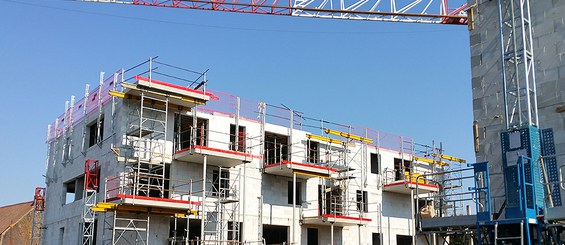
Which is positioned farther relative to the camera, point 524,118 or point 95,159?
point 95,159

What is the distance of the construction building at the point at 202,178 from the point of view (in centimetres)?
2728

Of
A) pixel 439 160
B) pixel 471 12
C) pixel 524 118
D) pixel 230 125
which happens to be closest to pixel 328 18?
pixel 439 160

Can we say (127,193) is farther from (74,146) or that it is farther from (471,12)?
(471,12)

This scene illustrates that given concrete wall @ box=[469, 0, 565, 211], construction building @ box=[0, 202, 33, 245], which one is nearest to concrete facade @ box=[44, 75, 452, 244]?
concrete wall @ box=[469, 0, 565, 211]

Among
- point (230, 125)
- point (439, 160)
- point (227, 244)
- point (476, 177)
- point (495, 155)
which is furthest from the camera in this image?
point (439, 160)

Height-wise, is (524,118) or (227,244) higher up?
(524,118)

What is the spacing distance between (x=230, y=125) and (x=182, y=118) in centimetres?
255

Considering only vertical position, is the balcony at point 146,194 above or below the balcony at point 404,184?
below

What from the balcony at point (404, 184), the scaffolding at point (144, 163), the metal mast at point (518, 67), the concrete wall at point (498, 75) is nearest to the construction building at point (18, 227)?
the scaffolding at point (144, 163)

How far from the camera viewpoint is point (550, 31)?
53.9ft

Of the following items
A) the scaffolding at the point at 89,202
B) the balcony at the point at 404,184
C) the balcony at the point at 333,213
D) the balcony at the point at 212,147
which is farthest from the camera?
the balcony at the point at 404,184

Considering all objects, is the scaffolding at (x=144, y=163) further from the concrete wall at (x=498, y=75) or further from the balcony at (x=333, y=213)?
the concrete wall at (x=498, y=75)

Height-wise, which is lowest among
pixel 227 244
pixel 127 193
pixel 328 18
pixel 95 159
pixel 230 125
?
pixel 227 244

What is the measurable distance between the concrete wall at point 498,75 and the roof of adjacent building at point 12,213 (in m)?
44.0
